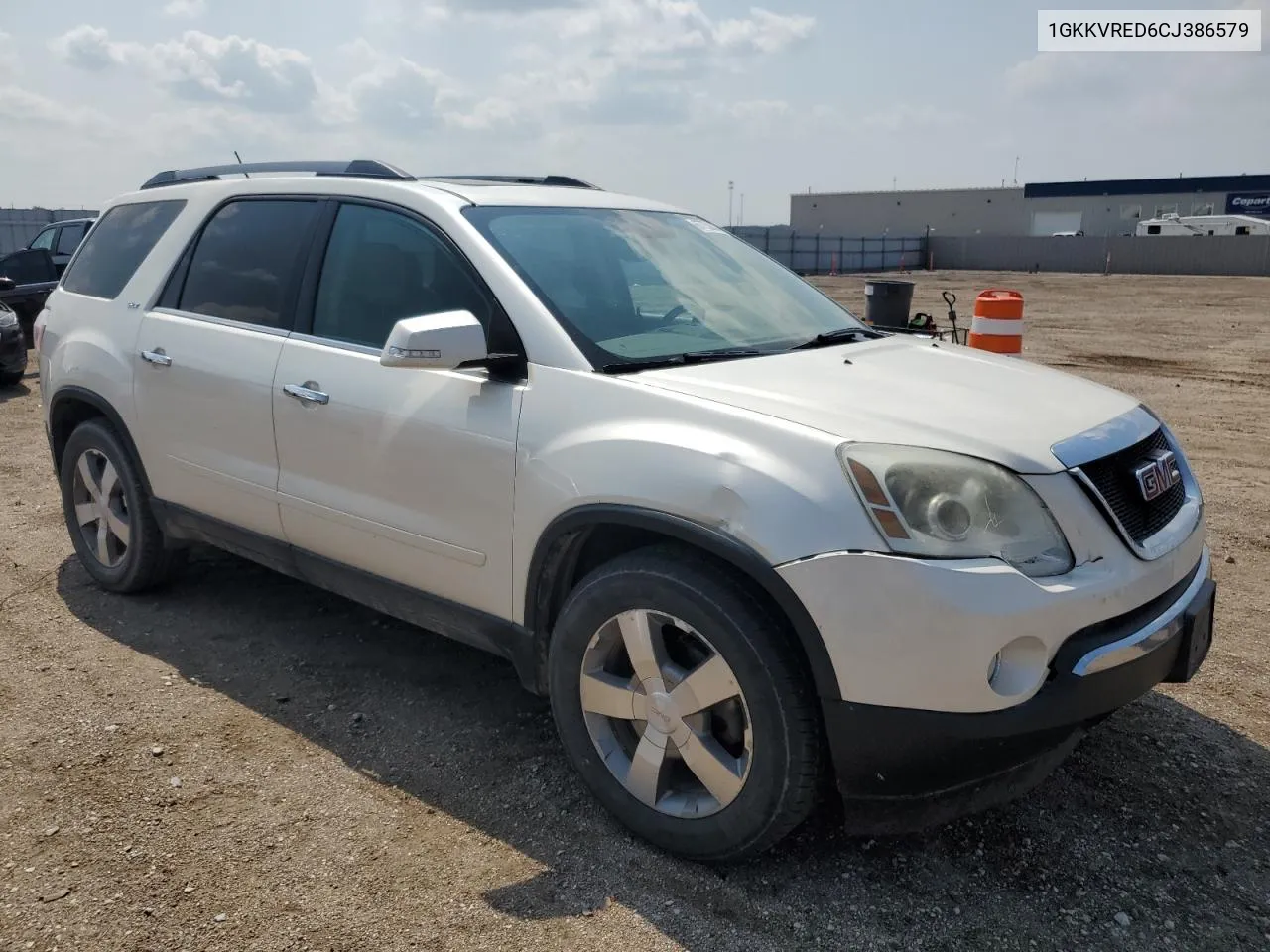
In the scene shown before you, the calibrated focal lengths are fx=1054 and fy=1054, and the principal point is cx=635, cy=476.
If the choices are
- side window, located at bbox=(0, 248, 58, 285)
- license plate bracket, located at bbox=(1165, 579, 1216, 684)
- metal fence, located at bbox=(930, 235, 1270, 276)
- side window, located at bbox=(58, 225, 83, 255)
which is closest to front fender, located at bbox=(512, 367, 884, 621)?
license plate bracket, located at bbox=(1165, 579, 1216, 684)

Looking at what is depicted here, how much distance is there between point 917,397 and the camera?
9.41 ft

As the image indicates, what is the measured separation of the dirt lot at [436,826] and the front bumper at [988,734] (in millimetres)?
316

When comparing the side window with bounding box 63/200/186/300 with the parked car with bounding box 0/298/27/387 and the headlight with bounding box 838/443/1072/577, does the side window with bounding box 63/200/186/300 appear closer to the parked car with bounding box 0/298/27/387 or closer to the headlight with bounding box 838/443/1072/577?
the headlight with bounding box 838/443/1072/577

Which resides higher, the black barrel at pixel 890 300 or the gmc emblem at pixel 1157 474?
the black barrel at pixel 890 300

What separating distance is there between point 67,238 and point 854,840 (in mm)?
16149

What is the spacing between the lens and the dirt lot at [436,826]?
2.64 meters

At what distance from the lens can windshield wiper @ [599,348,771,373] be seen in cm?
302

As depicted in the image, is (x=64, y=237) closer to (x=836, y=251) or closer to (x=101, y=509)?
(x=101, y=509)

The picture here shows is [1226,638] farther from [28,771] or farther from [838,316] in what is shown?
[28,771]

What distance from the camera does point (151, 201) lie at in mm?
4703

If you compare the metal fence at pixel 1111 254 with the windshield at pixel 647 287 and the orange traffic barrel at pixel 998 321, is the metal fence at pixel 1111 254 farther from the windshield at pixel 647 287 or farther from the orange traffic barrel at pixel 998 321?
the windshield at pixel 647 287

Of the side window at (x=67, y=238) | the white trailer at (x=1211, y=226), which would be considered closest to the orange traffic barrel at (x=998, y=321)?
the side window at (x=67, y=238)

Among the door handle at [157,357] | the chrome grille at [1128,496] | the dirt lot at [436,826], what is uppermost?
the door handle at [157,357]

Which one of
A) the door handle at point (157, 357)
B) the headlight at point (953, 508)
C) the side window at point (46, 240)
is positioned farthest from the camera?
the side window at point (46, 240)
